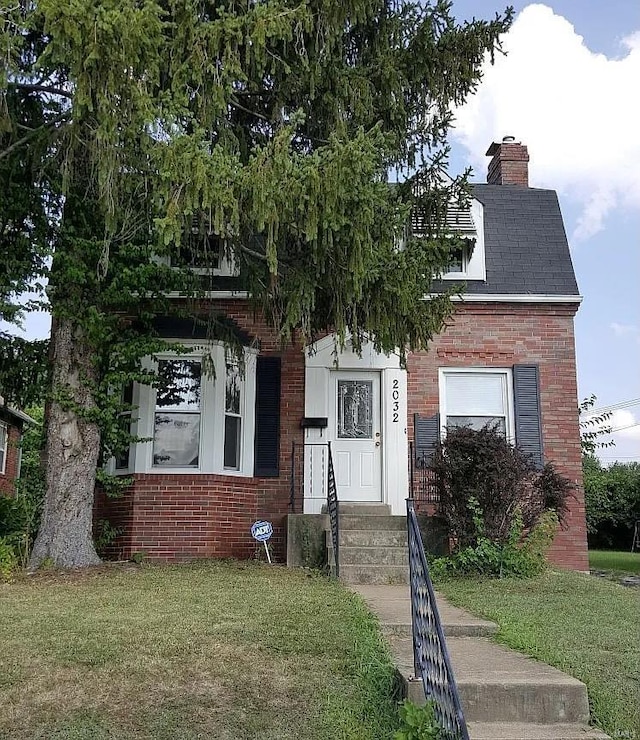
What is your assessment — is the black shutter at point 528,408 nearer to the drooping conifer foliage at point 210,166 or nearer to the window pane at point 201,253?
the drooping conifer foliage at point 210,166

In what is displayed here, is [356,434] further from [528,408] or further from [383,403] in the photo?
[528,408]

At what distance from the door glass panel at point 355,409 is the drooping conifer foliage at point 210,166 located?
1.96 m

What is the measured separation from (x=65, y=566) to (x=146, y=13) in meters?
6.07

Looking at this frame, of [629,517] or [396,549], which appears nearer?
[396,549]

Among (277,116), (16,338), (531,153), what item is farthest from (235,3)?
(531,153)

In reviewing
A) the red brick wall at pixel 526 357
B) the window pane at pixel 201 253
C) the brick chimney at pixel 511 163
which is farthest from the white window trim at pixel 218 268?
the brick chimney at pixel 511 163

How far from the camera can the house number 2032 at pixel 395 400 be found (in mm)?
10914

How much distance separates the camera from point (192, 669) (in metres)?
4.25

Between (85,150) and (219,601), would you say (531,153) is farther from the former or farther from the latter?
(219,601)

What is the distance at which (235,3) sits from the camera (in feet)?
25.2

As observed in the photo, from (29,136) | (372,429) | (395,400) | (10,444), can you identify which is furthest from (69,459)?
(10,444)

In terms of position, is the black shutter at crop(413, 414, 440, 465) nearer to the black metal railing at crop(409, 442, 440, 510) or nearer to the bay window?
the black metal railing at crop(409, 442, 440, 510)

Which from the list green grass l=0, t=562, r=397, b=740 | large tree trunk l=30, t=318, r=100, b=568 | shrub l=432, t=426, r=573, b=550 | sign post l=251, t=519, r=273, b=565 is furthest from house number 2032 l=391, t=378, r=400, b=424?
green grass l=0, t=562, r=397, b=740

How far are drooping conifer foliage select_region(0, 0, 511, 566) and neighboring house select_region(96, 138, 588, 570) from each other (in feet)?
4.21
